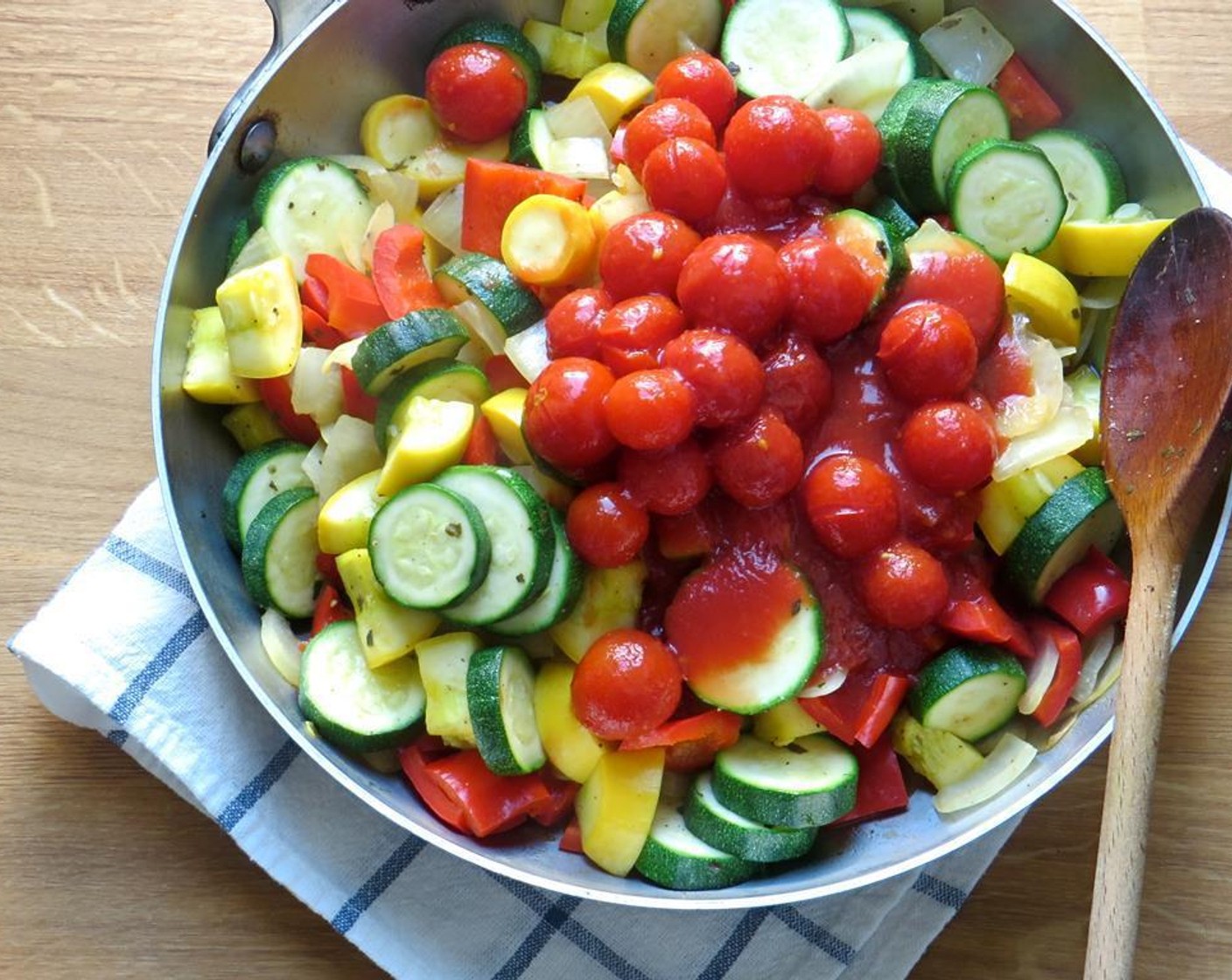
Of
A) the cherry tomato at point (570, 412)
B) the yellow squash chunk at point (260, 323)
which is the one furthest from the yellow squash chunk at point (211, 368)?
the cherry tomato at point (570, 412)

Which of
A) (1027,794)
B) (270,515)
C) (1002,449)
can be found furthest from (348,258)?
(1027,794)

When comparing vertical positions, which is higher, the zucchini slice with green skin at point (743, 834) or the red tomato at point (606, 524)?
the red tomato at point (606, 524)

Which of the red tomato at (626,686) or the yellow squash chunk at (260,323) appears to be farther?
the yellow squash chunk at (260,323)

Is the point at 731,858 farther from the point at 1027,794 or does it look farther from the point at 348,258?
the point at 348,258

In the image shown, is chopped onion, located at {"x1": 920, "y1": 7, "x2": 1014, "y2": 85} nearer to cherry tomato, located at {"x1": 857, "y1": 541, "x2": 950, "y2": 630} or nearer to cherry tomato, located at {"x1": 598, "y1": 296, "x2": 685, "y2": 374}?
cherry tomato, located at {"x1": 598, "y1": 296, "x2": 685, "y2": 374}

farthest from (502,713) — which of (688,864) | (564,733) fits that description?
(688,864)

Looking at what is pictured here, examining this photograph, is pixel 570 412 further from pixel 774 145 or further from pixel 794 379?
pixel 774 145

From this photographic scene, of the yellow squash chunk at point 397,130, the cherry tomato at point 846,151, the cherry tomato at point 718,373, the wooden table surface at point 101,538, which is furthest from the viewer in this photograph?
the yellow squash chunk at point 397,130

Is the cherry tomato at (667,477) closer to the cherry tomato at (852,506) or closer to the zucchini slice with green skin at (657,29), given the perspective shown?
the cherry tomato at (852,506)
